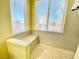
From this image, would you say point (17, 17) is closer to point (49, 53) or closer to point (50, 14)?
point (50, 14)

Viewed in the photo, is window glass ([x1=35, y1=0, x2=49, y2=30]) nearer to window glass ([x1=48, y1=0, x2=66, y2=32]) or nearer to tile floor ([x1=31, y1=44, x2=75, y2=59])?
window glass ([x1=48, y1=0, x2=66, y2=32])

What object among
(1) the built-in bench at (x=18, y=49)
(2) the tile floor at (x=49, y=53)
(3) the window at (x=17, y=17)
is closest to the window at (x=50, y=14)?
(3) the window at (x=17, y=17)

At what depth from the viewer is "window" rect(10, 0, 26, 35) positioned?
2.23 meters

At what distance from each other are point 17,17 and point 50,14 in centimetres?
104

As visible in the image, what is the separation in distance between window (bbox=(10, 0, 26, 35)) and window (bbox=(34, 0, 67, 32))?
510mm

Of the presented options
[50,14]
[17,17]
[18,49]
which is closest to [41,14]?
[50,14]

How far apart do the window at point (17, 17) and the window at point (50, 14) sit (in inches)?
20.1

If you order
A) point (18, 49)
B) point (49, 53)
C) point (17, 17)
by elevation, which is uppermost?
point (17, 17)

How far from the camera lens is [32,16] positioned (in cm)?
290

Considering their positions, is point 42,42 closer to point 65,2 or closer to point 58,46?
point 58,46

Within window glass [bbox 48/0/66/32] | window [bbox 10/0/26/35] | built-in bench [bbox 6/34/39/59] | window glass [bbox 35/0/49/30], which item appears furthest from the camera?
window glass [bbox 35/0/49/30]

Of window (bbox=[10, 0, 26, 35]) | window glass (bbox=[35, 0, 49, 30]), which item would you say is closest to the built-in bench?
window (bbox=[10, 0, 26, 35])

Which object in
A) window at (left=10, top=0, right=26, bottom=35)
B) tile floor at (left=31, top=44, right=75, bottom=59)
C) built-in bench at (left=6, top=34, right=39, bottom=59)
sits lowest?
tile floor at (left=31, top=44, right=75, bottom=59)

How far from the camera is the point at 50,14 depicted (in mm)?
2584
